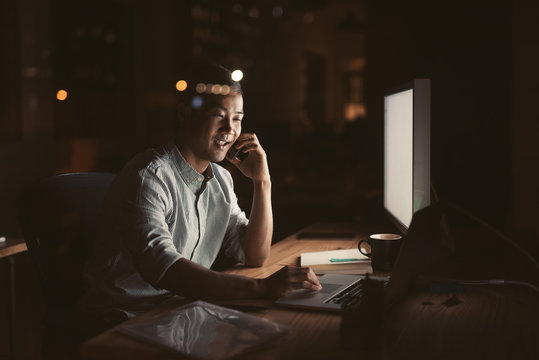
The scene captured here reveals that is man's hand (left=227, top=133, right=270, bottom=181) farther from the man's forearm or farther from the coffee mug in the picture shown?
the coffee mug

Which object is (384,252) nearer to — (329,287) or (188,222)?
(329,287)

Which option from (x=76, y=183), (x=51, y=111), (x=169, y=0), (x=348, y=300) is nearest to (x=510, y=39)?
(x=348, y=300)

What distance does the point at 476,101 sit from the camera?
2.39 metres

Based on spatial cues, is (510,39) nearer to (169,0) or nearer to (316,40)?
(169,0)

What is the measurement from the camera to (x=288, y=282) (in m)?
1.23

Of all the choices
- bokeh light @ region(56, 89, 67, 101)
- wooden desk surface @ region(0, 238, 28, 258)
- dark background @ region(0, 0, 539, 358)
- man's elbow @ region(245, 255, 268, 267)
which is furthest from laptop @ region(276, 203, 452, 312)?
bokeh light @ region(56, 89, 67, 101)

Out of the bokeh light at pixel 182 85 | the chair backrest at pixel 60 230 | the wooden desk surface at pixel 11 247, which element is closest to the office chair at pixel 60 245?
the chair backrest at pixel 60 230

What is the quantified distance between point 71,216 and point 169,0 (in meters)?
5.38

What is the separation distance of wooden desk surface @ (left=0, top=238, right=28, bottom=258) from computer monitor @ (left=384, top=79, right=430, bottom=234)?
147 cm

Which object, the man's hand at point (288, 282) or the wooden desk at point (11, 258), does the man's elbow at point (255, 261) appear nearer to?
the man's hand at point (288, 282)

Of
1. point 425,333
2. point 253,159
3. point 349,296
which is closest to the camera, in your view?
point 425,333

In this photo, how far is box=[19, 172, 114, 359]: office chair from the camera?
4.78 feet

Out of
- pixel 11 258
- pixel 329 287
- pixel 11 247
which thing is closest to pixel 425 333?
pixel 329 287

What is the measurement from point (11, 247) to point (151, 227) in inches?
45.7
